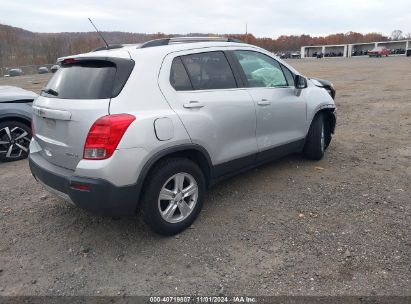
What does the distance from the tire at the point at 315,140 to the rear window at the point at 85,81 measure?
3143mm

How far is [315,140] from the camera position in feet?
17.3

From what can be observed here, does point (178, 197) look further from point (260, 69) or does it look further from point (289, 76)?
point (289, 76)

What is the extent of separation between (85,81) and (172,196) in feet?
4.26

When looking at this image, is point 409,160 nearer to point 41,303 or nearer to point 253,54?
point 253,54

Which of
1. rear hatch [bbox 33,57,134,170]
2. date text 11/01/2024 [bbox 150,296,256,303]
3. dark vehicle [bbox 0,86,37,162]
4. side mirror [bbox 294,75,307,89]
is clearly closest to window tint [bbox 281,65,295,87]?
side mirror [bbox 294,75,307,89]

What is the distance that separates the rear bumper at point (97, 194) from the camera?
117 inches

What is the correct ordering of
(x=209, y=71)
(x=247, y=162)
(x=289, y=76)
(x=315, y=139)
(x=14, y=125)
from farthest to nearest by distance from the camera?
1. (x=14, y=125)
2. (x=315, y=139)
3. (x=289, y=76)
4. (x=247, y=162)
5. (x=209, y=71)

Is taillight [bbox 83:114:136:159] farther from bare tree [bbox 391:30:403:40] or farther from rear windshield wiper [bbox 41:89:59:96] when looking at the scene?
bare tree [bbox 391:30:403:40]

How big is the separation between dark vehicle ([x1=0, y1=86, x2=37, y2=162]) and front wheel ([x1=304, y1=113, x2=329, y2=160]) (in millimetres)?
4552

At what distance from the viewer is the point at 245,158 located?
411cm

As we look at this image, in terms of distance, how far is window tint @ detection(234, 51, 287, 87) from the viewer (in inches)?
165

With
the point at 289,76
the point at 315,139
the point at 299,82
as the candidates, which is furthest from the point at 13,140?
the point at 315,139

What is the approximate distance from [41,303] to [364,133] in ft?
20.9

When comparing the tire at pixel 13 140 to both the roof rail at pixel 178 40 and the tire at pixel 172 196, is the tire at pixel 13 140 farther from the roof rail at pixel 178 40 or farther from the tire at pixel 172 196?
the tire at pixel 172 196
